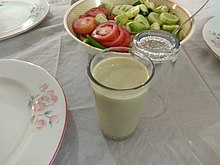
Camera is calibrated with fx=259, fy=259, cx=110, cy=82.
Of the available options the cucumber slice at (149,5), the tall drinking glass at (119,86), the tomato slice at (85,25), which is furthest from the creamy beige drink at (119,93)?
the cucumber slice at (149,5)

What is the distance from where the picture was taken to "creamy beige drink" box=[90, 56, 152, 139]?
Result: 1.29 feet

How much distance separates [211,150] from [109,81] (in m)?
0.21

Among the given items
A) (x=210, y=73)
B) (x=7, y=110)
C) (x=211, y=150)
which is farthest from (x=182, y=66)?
(x=7, y=110)

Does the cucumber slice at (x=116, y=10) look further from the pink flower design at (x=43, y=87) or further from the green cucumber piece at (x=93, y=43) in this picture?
the pink flower design at (x=43, y=87)

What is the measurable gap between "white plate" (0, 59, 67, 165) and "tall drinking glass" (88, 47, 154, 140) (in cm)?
8

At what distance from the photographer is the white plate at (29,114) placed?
0.40 meters

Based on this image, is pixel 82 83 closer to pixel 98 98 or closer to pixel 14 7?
pixel 98 98

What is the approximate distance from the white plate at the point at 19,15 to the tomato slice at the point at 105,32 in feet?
0.70

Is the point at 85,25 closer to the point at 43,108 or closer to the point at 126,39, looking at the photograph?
the point at 126,39

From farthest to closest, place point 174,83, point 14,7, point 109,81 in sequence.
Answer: point 14,7 → point 174,83 → point 109,81

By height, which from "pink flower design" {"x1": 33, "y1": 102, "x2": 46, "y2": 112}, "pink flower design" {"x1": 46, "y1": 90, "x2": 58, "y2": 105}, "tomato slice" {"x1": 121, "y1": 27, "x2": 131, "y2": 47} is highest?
"tomato slice" {"x1": 121, "y1": 27, "x2": 131, "y2": 47}

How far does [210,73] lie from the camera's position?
0.60 meters

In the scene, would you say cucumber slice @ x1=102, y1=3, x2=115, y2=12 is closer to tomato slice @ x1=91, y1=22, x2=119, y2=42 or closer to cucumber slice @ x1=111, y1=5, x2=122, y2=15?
cucumber slice @ x1=111, y1=5, x2=122, y2=15

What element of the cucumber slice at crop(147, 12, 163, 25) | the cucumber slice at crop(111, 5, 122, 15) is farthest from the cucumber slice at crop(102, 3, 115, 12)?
the cucumber slice at crop(147, 12, 163, 25)
